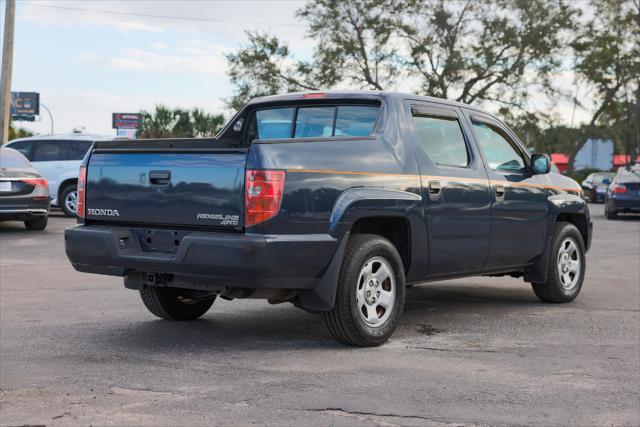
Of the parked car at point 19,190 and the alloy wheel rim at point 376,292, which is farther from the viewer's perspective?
the parked car at point 19,190

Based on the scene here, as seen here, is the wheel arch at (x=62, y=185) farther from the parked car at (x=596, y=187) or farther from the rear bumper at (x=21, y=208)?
the parked car at (x=596, y=187)

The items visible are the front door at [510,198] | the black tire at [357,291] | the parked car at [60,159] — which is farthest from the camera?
the parked car at [60,159]

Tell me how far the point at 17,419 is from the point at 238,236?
186 centimetres

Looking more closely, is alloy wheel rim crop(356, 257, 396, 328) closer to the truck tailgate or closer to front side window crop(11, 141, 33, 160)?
the truck tailgate

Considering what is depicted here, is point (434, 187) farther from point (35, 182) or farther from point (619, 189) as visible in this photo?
point (619, 189)

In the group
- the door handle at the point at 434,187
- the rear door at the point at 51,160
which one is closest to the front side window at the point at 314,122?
the door handle at the point at 434,187

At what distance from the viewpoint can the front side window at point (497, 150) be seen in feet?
27.0

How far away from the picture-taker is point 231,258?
6.02m

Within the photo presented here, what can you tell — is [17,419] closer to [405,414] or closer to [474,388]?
[405,414]

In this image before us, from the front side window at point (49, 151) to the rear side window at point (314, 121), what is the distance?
1445cm

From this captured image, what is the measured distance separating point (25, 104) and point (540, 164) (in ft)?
384

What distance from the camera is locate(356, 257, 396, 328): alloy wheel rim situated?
666 cm

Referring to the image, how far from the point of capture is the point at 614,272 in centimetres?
1220

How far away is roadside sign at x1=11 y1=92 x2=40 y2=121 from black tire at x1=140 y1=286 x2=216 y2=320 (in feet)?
372
